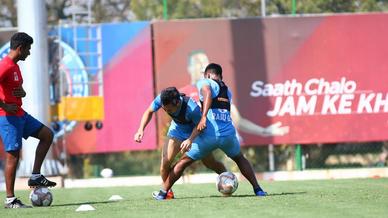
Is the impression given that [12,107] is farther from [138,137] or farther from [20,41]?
[138,137]

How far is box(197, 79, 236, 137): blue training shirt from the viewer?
11992mm

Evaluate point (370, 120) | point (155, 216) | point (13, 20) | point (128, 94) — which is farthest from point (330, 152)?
point (155, 216)

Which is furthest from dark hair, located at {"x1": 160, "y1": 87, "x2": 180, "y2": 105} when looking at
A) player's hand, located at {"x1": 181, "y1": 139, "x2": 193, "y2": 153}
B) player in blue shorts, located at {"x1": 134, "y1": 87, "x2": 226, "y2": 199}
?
player's hand, located at {"x1": 181, "y1": 139, "x2": 193, "y2": 153}

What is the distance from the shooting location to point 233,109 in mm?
23969

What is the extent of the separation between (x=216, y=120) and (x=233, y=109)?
1195 centimetres

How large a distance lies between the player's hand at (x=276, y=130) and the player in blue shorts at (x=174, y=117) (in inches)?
452

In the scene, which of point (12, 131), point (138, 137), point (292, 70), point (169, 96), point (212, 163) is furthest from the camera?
point (292, 70)

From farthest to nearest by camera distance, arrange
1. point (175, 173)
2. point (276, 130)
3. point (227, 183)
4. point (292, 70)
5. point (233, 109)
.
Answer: point (292, 70), point (276, 130), point (233, 109), point (227, 183), point (175, 173)

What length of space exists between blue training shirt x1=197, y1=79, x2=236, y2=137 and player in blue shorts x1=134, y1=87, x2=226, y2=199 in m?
0.16

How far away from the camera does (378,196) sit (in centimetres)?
1157

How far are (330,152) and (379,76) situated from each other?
2.23m

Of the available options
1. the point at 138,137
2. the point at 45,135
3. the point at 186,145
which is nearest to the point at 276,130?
the point at 138,137

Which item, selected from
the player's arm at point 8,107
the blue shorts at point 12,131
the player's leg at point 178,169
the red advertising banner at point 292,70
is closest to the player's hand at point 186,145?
the player's leg at point 178,169

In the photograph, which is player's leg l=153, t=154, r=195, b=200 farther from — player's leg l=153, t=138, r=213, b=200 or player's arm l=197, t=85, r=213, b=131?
player's arm l=197, t=85, r=213, b=131
